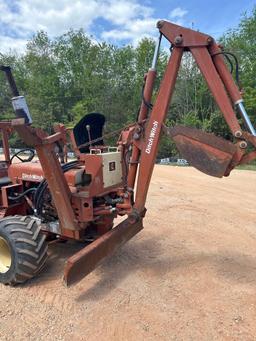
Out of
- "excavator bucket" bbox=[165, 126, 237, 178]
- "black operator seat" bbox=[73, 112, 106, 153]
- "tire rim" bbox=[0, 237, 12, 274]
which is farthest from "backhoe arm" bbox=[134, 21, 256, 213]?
"tire rim" bbox=[0, 237, 12, 274]

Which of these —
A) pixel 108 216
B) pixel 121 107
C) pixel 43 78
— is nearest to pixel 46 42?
pixel 43 78

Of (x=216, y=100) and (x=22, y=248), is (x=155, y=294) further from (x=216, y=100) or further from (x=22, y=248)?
(x=216, y=100)

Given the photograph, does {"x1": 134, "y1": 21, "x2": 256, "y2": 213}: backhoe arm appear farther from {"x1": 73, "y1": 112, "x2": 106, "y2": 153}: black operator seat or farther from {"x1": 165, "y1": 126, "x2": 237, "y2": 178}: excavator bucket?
{"x1": 73, "y1": 112, "x2": 106, "y2": 153}: black operator seat

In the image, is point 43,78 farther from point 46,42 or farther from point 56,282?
point 56,282

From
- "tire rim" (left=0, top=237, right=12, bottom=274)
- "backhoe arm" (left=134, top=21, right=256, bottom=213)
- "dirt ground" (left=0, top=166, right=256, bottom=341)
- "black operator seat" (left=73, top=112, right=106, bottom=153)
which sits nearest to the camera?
"dirt ground" (left=0, top=166, right=256, bottom=341)

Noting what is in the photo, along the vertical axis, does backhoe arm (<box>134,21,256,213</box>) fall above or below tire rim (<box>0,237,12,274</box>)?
above

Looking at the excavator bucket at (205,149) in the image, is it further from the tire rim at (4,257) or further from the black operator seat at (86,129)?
the tire rim at (4,257)

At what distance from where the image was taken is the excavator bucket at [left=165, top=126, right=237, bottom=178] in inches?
140

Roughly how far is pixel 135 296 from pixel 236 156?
182 cm

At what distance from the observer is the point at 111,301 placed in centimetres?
377

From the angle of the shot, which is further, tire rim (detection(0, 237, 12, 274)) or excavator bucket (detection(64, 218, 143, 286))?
tire rim (detection(0, 237, 12, 274))

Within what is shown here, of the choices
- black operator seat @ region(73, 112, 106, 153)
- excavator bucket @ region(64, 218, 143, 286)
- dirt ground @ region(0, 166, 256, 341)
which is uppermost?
black operator seat @ region(73, 112, 106, 153)

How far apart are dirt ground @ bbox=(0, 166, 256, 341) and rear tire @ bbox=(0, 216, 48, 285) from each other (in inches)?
7.2

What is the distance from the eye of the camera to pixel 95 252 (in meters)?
3.93
